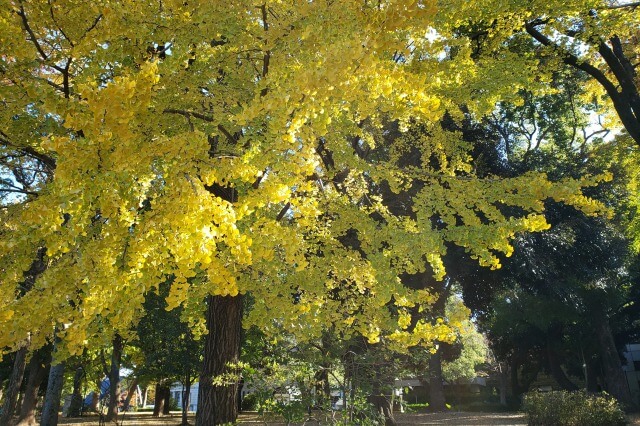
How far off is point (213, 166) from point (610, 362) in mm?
21848

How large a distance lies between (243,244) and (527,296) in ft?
62.1

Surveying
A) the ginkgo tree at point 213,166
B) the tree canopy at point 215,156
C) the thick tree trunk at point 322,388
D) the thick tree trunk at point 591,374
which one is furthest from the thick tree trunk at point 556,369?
the thick tree trunk at point 322,388

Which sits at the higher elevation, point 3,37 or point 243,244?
point 3,37

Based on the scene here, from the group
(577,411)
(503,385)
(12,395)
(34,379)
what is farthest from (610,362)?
(34,379)

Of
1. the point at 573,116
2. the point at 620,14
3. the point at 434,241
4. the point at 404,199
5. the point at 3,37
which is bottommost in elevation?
the point at 434,241

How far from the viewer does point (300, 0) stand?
12.6 ft

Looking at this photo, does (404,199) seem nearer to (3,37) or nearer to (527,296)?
(527,296)

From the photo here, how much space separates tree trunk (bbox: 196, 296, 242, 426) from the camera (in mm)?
5738

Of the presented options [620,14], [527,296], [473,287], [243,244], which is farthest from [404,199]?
[243,244]

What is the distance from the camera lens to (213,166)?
356 cm

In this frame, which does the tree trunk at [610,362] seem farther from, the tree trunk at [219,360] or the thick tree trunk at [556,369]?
the tree trunk at [219,360]

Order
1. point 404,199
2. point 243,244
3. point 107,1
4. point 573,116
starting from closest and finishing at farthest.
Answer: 1. point 243,244
2. point 107,1
3. point 404,199
4. point 573,116

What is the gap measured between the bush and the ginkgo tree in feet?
33.7

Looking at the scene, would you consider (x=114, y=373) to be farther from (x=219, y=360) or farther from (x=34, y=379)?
(x=219, y=360)
